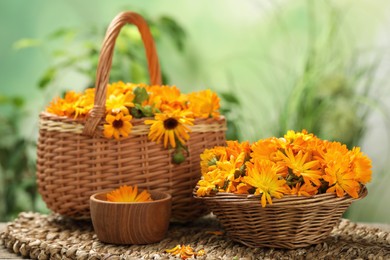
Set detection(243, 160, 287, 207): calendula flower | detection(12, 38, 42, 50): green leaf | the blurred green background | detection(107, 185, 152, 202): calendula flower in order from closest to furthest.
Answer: detection(243, 160, 287, 207): calendula flower, detection(107, 185, 152, 202): calendula flower, the blurred green background, detection(12, 38, 42, 50): green leaf

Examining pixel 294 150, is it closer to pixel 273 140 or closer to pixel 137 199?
pixel 273 140

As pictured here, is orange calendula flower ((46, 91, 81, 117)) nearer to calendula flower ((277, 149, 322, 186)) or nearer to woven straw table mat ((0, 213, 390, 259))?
woven straw table mat ((0, 213, 390, 259))

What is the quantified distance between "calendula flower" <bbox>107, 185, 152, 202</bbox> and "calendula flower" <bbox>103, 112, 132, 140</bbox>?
0.10 meters

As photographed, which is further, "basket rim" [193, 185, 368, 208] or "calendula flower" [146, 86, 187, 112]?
"calendula flower" [146, 86, 187, 112]

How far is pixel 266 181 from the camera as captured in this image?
1145 mm

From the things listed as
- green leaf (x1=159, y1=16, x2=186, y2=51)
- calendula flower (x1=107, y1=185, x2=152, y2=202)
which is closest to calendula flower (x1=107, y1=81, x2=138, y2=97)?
calendula flower (x1=107, y1=185, x2=152, y2=202)

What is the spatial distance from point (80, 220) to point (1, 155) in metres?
1.14

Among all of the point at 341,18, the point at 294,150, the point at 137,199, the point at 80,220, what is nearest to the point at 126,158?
the point at 137,199

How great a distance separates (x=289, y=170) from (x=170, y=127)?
11.2 inches

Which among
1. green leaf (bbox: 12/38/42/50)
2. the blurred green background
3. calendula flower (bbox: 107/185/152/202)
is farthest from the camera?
green leaf (bbox: 12/38/42/50)

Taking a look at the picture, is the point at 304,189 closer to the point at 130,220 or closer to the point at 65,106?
the point at 130,220

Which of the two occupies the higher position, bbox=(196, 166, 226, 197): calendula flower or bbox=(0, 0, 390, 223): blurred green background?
bbox=(0, 0, 390, 223): blurred green background

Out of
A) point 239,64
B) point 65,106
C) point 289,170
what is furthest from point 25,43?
point 289,170

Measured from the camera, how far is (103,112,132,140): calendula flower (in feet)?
4.31
